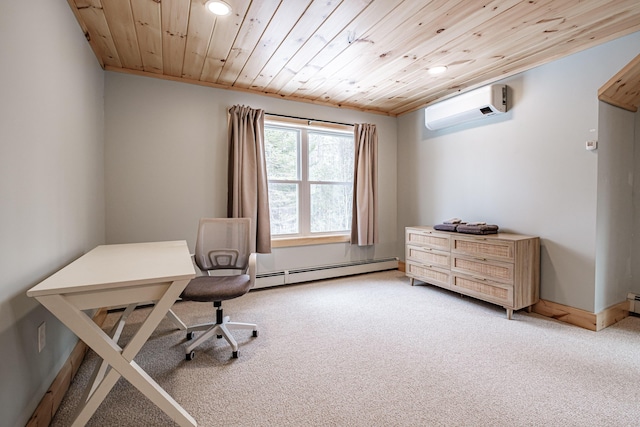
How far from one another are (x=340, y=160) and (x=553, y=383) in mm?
3238

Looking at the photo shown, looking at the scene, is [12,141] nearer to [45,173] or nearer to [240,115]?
[45,173]

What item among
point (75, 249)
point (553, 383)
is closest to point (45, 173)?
point (75, 249)

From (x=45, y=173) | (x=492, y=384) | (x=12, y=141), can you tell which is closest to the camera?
(x=12, y=141)

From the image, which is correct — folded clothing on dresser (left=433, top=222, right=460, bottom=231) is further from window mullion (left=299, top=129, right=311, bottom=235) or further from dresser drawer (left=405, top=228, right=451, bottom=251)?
window mullion (left=299, top=129, right=311, bottom=235)

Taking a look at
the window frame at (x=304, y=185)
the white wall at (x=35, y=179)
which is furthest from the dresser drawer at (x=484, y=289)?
the white wall at (x=35, y=179)

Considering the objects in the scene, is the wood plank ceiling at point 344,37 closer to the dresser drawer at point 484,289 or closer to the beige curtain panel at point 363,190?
the beige curtain panel at point 363,190

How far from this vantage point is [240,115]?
3410 millimetres

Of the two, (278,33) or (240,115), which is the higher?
(278,33)

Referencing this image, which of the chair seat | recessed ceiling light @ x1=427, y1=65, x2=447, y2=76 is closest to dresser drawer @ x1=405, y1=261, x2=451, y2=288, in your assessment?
recessed ceiling light @ x1=427, y1=65, x2=447, y2=76

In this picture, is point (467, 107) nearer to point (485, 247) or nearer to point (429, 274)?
point (485, 247)

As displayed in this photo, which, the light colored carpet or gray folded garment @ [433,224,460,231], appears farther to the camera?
gray folded garment @ [433,224,460,231]

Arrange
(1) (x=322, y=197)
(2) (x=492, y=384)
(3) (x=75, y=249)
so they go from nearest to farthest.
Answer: (2) (x=492, y=384)
(3) (x=75, y=249)
(1) (x=322, y=197)

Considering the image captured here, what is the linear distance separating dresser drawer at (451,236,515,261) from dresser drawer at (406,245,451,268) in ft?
0.54

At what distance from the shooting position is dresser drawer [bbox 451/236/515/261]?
273cm
